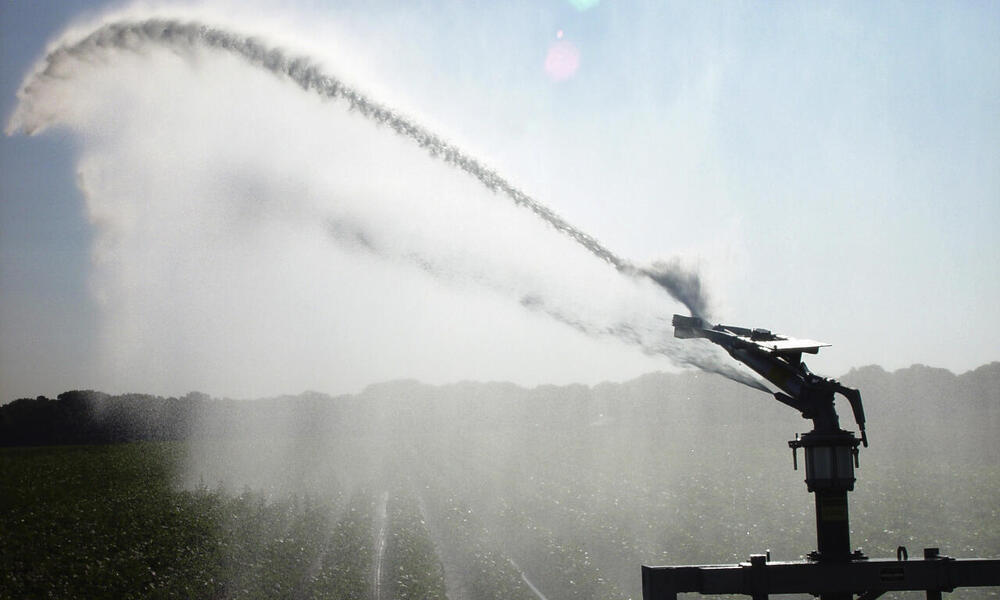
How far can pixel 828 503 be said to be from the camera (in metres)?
7.21

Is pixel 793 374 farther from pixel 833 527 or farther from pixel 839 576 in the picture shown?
pixel 839 576

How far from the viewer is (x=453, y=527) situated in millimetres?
33500

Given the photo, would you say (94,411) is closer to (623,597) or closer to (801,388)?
(623,597)

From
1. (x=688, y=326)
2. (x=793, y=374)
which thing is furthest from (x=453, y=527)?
(x=793, y=374)

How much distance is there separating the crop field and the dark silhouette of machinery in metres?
12.8

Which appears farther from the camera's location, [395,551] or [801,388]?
[395,551]

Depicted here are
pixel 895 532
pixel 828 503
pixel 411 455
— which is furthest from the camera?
pixel 411 455

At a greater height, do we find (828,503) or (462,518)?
(828,503)

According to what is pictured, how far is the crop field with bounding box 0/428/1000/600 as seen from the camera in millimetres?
21188

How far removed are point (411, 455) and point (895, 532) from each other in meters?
69.3

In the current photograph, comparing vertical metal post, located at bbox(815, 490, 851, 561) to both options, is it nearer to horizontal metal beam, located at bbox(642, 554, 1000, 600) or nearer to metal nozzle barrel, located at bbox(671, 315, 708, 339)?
horizontal metal beam, located at bbox(642, 554, 1000, 600)

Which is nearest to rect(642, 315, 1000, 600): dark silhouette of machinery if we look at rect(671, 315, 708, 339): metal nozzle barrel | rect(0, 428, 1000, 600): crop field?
rect(671, 315, 708, 339): metal nozzle barrel

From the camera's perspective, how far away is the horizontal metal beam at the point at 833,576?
6.64 m

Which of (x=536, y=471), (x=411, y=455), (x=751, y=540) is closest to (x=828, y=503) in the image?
(x=751, y=540)
